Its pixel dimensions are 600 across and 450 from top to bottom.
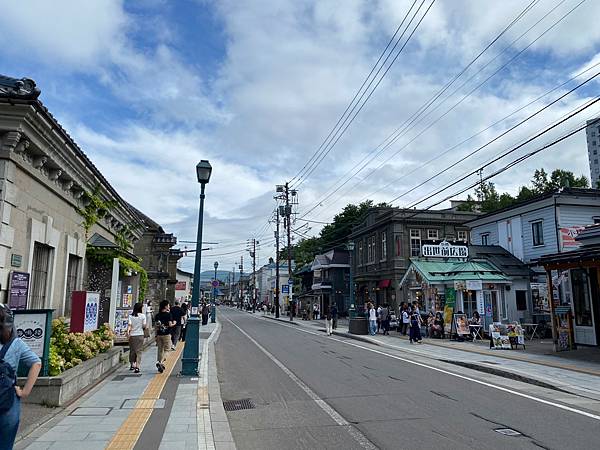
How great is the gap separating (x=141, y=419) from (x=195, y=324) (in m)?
4.36

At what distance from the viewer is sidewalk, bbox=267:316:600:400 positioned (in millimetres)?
11019

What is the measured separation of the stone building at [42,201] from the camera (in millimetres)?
8445

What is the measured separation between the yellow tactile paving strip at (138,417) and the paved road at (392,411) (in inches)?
53.6

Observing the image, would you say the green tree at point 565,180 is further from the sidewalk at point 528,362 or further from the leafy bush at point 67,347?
the leafy bush at point 67,347

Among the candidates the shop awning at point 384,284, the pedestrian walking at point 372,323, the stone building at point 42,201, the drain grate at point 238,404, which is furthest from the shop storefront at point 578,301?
the shop awning at point 384,284

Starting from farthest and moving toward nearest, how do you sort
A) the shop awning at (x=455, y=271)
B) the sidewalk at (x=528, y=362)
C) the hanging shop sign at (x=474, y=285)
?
1. the shop awning at (x=455, y=271)
2. the hanging shop sign at (x=474, y=285)
3. the sidewalk at (x=528, y=362)

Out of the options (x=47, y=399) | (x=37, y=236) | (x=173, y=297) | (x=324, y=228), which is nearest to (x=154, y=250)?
(x=173, y=297)

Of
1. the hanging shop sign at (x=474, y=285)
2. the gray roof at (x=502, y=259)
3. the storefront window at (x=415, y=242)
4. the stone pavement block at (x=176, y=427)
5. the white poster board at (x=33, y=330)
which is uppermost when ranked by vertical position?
the storefront window at (x=415, y=242)

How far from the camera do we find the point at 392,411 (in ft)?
27.0

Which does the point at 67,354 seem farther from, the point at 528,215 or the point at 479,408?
the point at 528,215

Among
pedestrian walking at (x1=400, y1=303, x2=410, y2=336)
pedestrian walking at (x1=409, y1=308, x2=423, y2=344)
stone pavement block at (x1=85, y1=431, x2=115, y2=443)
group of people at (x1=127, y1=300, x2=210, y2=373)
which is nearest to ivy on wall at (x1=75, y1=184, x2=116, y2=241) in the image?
group of people at (x1=127, y1=300, x2=210, y2=373)

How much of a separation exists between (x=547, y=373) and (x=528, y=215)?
1645 centimetres

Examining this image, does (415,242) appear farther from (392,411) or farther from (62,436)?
(62,436)

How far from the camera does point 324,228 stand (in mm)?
70875
